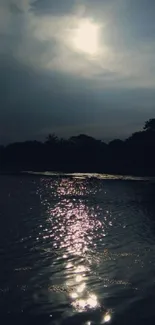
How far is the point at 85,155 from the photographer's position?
121938 mm

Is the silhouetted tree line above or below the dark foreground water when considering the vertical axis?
above

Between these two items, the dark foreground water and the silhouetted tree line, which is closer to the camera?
the dark foreground water

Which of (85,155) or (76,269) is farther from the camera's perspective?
(85,155)

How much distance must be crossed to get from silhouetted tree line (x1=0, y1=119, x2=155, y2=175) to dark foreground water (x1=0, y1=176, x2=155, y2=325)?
75.7 meters

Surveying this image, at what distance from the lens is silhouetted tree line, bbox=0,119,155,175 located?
107 m

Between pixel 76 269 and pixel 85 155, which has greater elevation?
pixel 85 155

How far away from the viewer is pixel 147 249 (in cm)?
1891

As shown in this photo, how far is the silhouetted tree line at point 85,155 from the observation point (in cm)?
10744

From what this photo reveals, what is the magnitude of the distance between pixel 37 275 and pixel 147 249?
6.13 metres

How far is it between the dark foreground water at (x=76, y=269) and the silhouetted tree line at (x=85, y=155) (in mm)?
75717

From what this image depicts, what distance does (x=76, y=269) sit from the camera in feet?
50.0

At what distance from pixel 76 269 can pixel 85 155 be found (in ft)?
351

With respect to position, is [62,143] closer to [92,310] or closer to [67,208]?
[67,208]

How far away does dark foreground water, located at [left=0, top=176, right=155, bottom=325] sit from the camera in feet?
36.7
